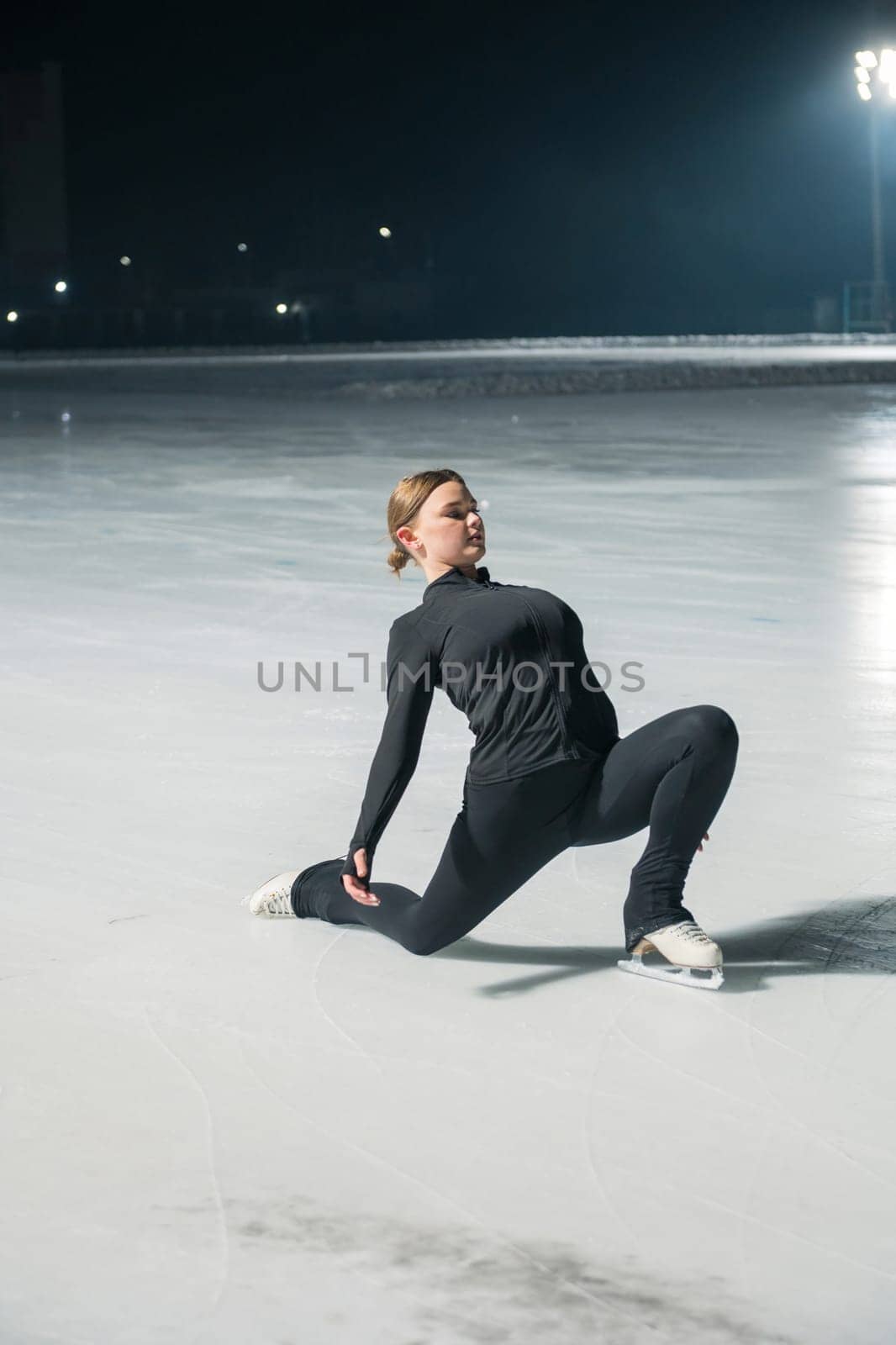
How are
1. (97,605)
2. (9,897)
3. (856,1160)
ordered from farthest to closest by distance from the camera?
(97,605) < (9,897) < (856,1160)

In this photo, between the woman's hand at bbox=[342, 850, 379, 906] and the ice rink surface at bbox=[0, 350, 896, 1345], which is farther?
the woman's hand at bbox=[342, 850, 379, 906]

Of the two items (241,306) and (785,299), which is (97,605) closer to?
(785,299)

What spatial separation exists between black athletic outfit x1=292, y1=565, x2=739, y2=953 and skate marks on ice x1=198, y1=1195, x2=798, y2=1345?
1.00m

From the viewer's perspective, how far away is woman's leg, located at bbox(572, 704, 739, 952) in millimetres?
3389

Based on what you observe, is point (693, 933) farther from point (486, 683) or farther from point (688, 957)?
point (486, 683)

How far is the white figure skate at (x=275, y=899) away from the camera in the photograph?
3.73 metres

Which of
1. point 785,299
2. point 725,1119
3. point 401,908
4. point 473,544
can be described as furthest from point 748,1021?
point 785,299

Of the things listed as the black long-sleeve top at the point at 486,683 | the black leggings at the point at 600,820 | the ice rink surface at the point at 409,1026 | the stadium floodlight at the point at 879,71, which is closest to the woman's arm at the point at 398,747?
the black long-sleeve top at the point at 486,683

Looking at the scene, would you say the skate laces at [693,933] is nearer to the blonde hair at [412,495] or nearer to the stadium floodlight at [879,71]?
the blonde hair at [412,495]

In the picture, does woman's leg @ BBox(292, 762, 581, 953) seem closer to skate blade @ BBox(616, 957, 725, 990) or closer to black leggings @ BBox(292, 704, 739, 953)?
black leggings @ BBox(292, 704, 739, 953)

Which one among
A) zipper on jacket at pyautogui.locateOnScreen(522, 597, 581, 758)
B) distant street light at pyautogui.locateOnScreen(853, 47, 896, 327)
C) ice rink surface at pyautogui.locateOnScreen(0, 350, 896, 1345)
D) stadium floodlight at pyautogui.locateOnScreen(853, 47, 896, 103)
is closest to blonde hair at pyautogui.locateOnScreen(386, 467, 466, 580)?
zipper on jacket at pyautogui.locateOnScreen(522, 597, 581, 758)

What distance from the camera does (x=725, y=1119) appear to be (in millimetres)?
2744

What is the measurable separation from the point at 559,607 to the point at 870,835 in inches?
50.4

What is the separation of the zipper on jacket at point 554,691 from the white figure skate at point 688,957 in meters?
0.37
